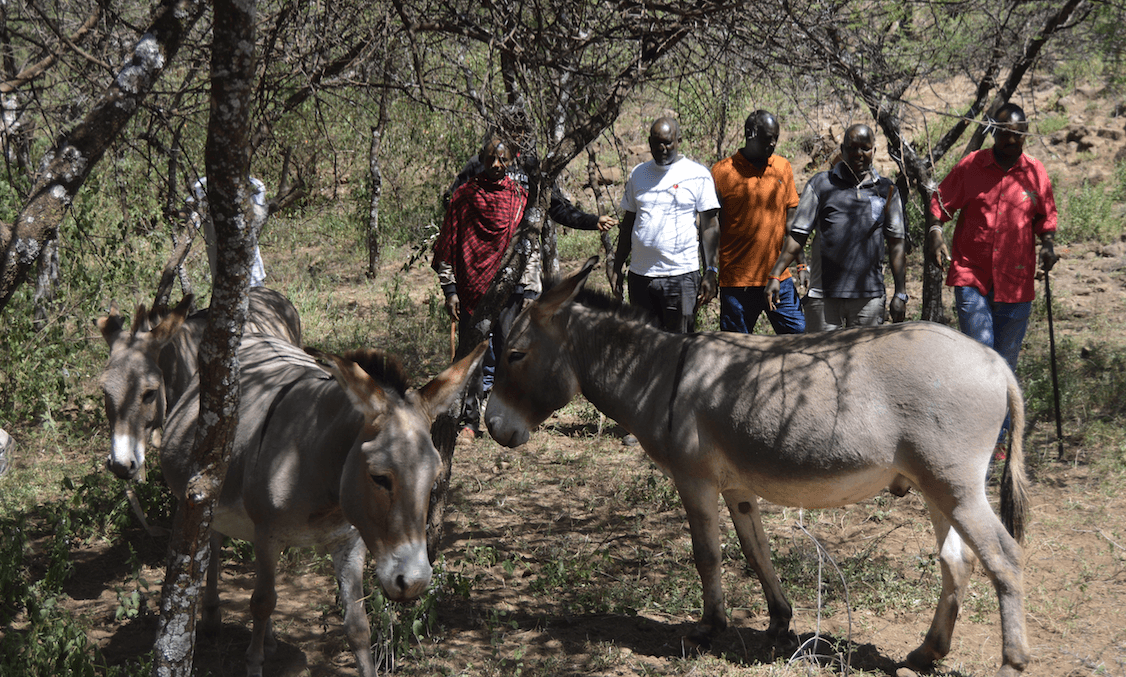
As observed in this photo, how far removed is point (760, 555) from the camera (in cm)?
416

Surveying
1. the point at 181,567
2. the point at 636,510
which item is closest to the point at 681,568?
the point at 636,510

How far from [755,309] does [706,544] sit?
2.32 m

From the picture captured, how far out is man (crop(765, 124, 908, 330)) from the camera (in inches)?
220

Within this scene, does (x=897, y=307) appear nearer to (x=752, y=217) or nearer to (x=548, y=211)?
(x=752, y=217)

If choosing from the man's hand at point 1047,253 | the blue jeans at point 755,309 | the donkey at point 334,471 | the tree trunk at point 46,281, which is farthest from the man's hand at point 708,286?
the tree trunk at point 46,281

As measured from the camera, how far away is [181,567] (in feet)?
9.37

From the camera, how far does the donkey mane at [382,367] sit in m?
3.21

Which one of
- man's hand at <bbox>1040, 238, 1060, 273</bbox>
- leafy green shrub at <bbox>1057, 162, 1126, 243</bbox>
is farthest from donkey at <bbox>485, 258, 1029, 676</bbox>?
leafy green shrub at <bbox>1057, 162, 1126, 243</bbox>

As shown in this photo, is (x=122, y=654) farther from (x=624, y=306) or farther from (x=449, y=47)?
(x=449, y=47)

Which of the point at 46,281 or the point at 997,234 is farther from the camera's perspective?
the point at 46,281

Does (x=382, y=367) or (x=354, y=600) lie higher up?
(x=382, y=367)

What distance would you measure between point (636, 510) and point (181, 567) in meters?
3.34

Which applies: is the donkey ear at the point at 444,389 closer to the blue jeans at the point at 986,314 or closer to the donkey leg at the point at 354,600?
the donkey leg at the point at 354,600

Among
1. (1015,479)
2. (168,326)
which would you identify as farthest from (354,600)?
(1015,479)
